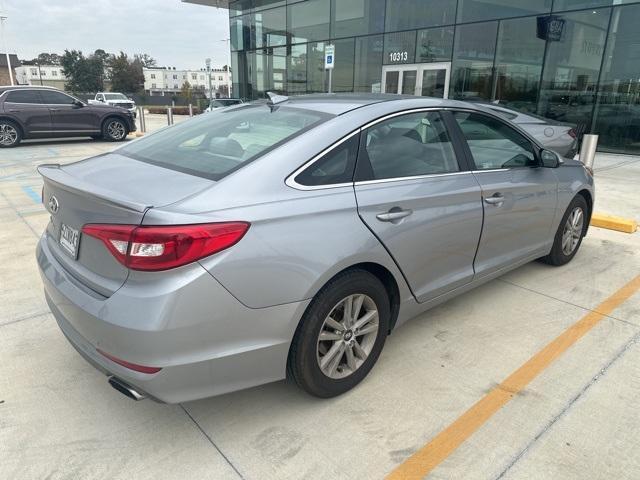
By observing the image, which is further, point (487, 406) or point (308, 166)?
point (487, 406)

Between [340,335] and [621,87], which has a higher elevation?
[621,87]

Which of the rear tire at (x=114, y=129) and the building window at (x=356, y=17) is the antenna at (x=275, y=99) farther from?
the building window at (x=356, y=17)

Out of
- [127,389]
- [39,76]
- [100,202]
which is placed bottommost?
[127,389]

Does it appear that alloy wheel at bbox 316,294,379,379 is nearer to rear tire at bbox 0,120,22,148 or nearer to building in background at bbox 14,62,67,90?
rear tire at bbox 0,120,22,148

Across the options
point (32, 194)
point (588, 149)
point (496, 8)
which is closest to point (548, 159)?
point (588, 149)

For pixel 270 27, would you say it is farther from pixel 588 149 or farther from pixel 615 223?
pixel 615 223

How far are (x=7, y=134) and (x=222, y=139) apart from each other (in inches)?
519

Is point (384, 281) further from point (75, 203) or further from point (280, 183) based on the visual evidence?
point (75, 203)

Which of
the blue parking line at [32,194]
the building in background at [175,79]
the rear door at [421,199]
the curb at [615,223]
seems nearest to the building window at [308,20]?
the blue parking line at [32,194]

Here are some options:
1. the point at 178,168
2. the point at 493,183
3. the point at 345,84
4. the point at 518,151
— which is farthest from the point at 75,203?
the point at 345,84

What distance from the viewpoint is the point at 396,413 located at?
2555mm

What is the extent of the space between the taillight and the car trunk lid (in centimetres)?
6

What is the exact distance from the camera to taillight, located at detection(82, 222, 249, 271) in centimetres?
195

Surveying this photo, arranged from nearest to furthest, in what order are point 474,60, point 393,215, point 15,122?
1. point 393,215
2. point 15,122
3. point 474,60
